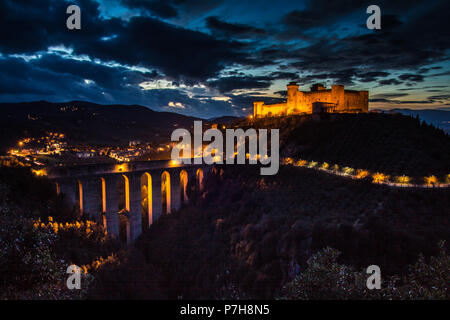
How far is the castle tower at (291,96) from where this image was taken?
201 ft

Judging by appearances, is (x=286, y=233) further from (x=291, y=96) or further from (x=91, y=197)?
(x=291, y=96)

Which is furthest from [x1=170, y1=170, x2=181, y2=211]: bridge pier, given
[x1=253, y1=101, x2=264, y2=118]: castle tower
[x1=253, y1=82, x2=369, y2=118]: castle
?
[x1=253, y1=101, x2=264, y2=118]: castle tower

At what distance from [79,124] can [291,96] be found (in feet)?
330

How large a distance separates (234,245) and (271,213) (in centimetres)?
480

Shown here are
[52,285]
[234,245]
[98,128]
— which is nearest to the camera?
[52,285]

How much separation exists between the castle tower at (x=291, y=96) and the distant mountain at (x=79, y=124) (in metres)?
59.2

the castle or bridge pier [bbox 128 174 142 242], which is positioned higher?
the castle

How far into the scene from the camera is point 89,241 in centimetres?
1909

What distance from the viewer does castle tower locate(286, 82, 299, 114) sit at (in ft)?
201

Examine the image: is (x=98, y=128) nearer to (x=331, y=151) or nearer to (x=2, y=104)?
(x=2, y=104)

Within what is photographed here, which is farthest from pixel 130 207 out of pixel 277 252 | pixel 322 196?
pixel 322 196

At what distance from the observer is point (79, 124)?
118750 mm

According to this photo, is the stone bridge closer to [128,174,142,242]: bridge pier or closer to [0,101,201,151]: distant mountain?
[128,174,142,242]: bridge pier

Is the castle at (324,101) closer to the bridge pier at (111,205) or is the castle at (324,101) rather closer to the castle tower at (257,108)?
the castle tower at (257,108)
